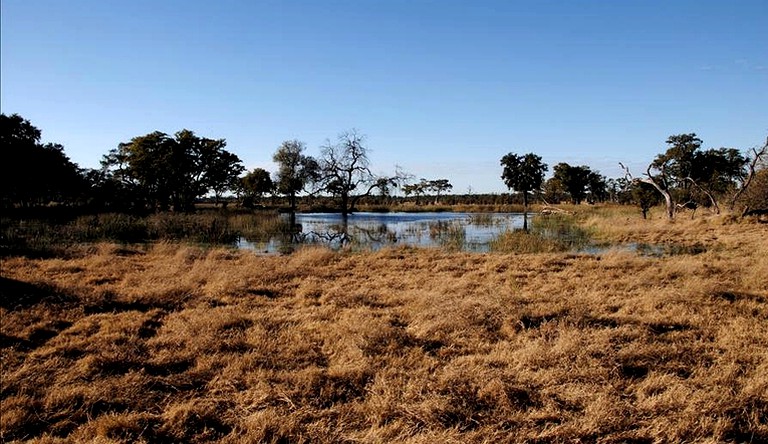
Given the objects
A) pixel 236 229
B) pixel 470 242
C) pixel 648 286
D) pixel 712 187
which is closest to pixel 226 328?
pixel 648 286

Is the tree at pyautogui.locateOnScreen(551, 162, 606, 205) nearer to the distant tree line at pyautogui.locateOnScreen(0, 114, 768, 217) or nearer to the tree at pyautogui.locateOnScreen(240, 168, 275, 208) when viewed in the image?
the distant tree line at pyautogui.locateOnScreen(0, 114, 768, 217)

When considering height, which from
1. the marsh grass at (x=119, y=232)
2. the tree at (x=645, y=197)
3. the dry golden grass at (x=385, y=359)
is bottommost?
the dry golden grass at (x=385, y=359)

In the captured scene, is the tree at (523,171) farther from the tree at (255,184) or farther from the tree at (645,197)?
the tree at (255,184)

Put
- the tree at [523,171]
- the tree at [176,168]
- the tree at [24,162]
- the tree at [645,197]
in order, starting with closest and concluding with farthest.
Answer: the tree at [24,162] → the tree at [645,197] → the tree at [176,168] → the tree at [523,171]

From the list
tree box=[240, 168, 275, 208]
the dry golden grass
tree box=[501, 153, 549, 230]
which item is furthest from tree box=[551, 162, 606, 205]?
the dry golden grass

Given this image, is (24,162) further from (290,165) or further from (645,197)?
(645,197)

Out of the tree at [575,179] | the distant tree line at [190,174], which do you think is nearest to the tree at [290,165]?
the distant tree line at [190,174]

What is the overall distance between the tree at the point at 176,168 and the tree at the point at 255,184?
11.9 meters

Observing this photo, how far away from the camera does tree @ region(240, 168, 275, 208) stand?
64.9 meters

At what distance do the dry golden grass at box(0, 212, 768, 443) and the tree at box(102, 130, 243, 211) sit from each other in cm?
3747

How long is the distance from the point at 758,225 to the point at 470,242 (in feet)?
43.4

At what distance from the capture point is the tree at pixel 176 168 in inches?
1719

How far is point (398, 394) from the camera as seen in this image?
13.7ft

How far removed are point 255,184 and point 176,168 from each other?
20648 mm
